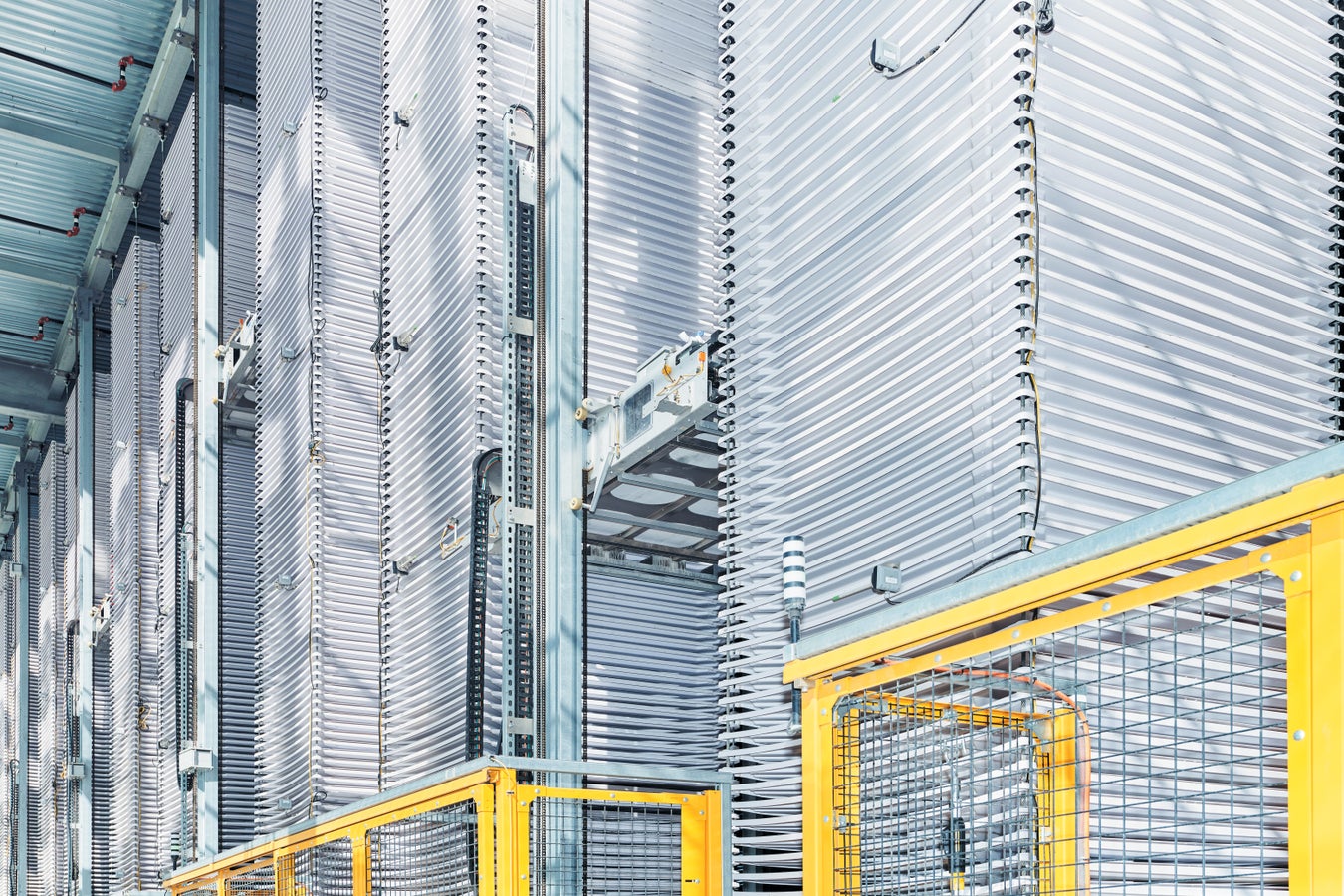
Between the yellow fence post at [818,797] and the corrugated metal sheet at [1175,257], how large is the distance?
2.80 ft

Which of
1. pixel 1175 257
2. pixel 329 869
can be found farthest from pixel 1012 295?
pixel 329 869

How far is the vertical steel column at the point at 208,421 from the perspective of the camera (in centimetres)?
1205

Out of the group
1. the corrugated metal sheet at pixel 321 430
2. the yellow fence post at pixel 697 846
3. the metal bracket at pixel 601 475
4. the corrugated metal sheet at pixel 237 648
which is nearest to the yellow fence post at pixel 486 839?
the yellow fence post at pixel 697 846

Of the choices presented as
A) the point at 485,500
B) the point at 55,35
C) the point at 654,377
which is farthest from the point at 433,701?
the point at 55,35

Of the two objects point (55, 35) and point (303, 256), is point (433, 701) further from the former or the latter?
point (55, 35)

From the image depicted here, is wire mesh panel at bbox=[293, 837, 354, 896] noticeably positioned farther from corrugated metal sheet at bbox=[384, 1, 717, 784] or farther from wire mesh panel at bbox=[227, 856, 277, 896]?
wire mesh panel at bbox=[227, 856, 277, 896]

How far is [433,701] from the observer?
6660 millimetres

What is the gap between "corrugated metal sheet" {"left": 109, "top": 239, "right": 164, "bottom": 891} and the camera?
578 inches

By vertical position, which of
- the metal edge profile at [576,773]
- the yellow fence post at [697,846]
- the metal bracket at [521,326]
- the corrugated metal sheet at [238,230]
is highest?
the corrugated metal sheet at [238,230]

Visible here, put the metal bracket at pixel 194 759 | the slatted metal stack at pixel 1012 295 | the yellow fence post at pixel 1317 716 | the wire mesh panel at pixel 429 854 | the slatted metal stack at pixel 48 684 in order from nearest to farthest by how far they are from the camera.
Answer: the yellow fence post at pixel 1317 716 < the slatted metal stack at pixel 1012 295 < the wire mesh panel at pixel 429 854 < the metal bracket at pixel 194 759 < the slatted metal stack at pixel 48 684

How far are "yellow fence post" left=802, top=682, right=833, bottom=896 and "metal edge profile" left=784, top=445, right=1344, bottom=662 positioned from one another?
167 millimetres

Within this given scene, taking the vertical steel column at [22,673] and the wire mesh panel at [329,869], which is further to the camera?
the vertical steel column at [22,673]

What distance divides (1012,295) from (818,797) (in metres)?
1.44

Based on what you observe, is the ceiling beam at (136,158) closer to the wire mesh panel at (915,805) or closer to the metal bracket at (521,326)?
the metal bracket at (521,326)
